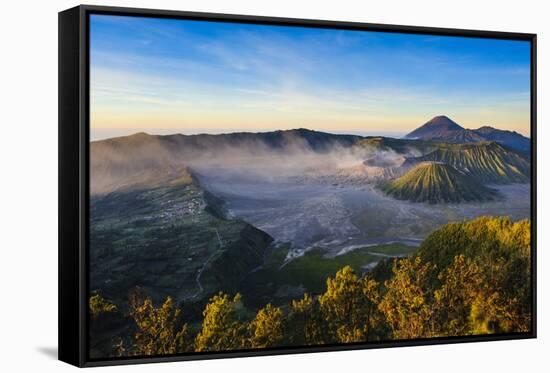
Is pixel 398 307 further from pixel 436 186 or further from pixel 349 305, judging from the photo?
pixel 436 186

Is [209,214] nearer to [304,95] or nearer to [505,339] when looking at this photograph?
[304,95]

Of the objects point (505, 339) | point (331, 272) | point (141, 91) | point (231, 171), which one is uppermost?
point (141, 91)

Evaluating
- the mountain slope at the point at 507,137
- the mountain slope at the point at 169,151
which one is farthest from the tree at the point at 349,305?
the mountain slope at the point at 507,137

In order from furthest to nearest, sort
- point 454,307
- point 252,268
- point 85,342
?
point 454,307
point 252,268
point 85,342

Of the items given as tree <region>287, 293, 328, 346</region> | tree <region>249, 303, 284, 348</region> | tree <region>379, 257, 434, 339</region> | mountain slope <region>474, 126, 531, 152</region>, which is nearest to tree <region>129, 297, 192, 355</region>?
tree <region>249, 303, 284, 348</region>

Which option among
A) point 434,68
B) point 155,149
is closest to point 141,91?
point 155,149

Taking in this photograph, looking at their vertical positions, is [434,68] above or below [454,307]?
above
